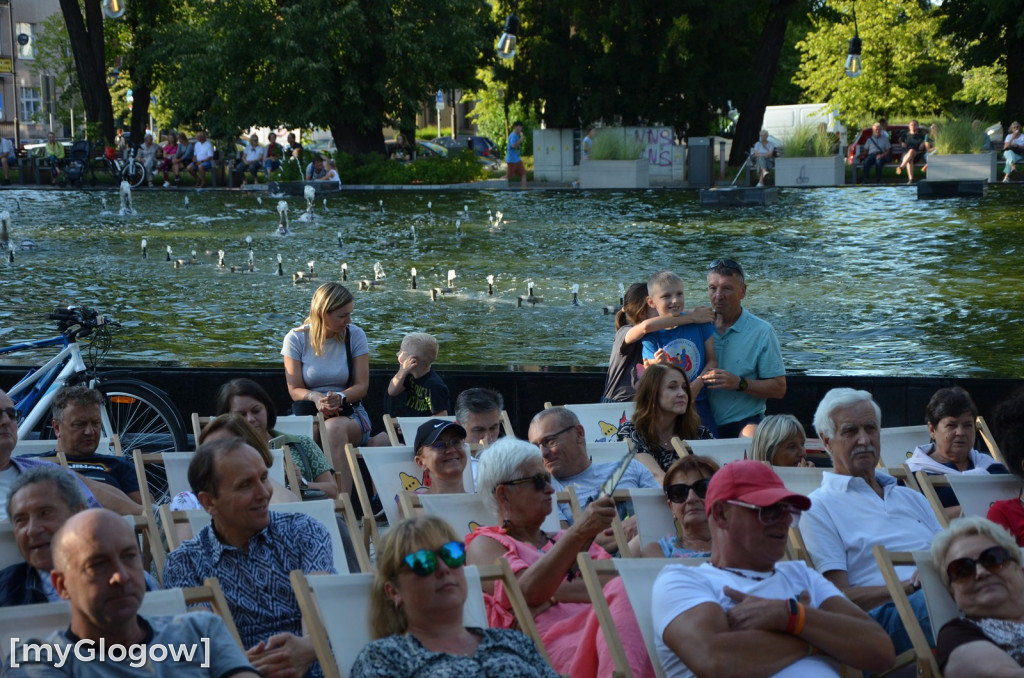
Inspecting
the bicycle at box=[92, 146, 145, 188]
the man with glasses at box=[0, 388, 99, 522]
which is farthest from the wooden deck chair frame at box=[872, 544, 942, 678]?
the bicycle at box=[92, 146, 145, 188]

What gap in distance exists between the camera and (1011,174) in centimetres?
3116

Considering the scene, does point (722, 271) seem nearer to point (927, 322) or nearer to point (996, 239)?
point (927, 322)

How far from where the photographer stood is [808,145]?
3200cm

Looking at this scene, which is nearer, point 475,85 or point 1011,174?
point 1011,174

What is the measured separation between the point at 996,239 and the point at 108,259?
12792 millimetres

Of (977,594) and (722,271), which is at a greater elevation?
(722,271)

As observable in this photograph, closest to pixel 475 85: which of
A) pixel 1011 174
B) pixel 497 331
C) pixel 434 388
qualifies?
pixel 1011 174

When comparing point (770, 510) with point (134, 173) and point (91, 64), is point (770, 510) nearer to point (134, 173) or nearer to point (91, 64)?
point (134, 173)

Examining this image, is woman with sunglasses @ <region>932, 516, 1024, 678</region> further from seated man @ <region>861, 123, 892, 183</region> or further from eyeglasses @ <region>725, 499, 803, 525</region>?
seated man @ <region>861, 123, 892, 183</region>

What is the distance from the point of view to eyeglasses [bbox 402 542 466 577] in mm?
3699

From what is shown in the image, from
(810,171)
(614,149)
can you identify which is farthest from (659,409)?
(614,149)

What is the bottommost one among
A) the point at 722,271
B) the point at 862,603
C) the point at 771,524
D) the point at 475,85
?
the point at 862,603

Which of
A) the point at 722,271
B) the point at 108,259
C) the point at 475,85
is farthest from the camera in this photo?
the point at 475,85

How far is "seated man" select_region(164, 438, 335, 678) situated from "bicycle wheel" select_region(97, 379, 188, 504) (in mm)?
3110
